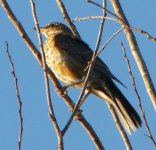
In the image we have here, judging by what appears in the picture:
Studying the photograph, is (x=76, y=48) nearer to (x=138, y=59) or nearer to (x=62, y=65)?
(x=62, y=65)

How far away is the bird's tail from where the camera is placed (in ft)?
23.6

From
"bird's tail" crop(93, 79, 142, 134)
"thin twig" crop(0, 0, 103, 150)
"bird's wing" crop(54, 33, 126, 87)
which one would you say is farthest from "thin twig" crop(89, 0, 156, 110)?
"bird's wing" crop(54, 33, 126, 87)

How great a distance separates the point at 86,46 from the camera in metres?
8.35

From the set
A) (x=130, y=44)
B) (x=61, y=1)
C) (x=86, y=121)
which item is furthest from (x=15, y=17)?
(x=61, y=1)

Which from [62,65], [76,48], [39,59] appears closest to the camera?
[39,59]

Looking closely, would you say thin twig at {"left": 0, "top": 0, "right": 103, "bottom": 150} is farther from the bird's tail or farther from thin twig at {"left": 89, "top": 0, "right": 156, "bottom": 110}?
the bird's tail

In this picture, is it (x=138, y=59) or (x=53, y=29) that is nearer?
(x=138, y=59)

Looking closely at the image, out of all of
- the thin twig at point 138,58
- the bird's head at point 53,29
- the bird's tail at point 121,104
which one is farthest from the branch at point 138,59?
the bird's head at point 53,29

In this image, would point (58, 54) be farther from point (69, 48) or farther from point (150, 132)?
point (150, 132)

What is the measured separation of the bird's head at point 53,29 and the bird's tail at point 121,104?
5.85 ft

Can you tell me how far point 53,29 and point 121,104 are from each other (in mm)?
2456

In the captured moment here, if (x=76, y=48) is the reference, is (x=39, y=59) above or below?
below

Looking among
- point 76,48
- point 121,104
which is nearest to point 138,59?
point 121,104

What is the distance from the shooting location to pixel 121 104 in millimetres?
7539
